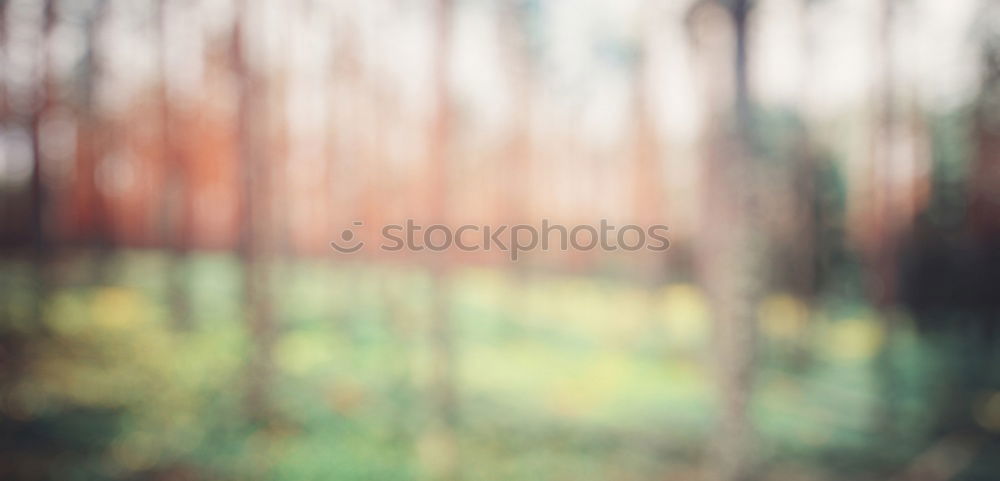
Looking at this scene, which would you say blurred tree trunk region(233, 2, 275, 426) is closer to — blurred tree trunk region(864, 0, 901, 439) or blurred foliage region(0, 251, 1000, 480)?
blurred foliage region(0, 251, 1000, 480)

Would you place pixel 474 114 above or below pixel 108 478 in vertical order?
above

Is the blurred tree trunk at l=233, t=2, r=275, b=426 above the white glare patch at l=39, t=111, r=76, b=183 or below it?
below

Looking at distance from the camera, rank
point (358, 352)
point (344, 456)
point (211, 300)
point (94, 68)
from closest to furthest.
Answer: point (344, 456) → point (358, 352) → point (94, 68) → point (211, 300)

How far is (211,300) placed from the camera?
11586 millimetres

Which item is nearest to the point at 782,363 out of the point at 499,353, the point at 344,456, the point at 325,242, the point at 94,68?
the point at 499,353

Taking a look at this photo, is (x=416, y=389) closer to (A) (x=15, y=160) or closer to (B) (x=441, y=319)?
(B) (x=441, y=319)

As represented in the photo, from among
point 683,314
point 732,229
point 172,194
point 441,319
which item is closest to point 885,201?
point 732,229

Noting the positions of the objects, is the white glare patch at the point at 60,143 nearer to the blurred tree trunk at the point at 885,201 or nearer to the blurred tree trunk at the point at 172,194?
the blurred tree trunk at the point at 172,194

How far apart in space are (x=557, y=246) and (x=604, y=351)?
195 inches

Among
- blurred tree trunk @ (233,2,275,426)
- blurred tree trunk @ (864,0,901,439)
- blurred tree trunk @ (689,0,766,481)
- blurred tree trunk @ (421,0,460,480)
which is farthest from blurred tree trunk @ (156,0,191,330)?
blurred tree trunk @ (864,0,901,439)

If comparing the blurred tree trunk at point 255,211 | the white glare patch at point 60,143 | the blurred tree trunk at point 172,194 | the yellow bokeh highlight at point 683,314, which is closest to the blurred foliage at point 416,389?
the yellow bokeh highlight at point 683,314

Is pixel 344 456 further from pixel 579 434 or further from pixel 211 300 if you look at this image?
pixel 211 300

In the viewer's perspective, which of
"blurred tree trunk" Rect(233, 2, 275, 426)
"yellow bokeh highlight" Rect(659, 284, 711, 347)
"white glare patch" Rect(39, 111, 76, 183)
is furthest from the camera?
"yellow bokeh highlight" Rect(659, 284, 711, 347)

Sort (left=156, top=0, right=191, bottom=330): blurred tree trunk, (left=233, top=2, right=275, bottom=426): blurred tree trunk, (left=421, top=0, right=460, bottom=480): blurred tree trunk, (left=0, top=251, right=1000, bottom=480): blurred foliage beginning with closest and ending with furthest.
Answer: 1. (left=0, top=251, right=1000, bottom=480): blurred foliage
2. (left=421, top=0, right=460, bottom=480): blurred tree trunk
3. (left=233, top=2, right=275, bottom=426): blurred tree trunk
4. (left=156, top=0, right=191, bottom=330): blurred tree trunk
